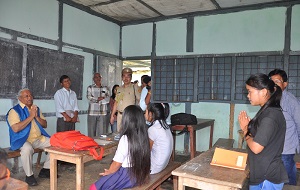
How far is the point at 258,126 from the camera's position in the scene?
164 cm

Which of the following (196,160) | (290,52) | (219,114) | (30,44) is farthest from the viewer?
(219,114)

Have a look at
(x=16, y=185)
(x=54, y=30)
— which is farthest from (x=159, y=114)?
(x=54, y=30)

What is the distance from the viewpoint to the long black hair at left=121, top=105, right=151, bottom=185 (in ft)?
7.22

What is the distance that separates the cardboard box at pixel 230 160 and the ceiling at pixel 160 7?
3765 millimetres

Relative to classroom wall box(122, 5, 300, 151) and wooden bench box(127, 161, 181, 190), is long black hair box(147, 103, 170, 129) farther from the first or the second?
classroom wall box(122, 5, 300, 151)

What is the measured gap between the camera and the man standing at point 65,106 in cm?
456

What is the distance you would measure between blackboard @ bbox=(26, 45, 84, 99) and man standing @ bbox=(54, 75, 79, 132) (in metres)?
0.19

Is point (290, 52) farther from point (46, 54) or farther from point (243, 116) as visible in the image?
point (46, 54)

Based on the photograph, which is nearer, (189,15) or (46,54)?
(46,54)

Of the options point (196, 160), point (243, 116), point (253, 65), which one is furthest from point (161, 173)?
point (253, 65)

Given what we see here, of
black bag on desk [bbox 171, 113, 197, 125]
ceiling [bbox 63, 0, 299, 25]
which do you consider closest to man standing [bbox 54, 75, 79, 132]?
ceiling [bbox 63, 0, 299, 25]

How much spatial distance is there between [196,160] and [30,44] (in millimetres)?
3644

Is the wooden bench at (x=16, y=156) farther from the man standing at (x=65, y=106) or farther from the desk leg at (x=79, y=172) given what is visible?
the desk leg at (x=79, y=172)

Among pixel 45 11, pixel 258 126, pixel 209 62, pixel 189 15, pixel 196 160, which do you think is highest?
pixel 189 15
